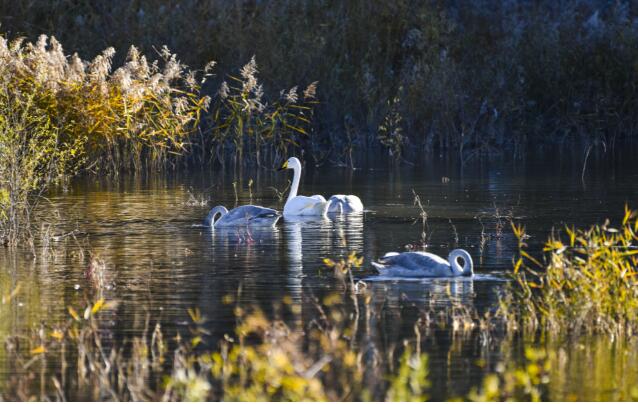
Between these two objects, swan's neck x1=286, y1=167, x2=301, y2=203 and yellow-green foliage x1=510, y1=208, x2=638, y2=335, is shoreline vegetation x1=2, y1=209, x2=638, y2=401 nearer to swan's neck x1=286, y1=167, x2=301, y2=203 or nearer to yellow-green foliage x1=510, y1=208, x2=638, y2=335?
yellow-green foliage x1=510, y1=208, x2=638, y2=335

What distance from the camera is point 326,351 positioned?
9.39 meters

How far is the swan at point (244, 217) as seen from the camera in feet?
60.4

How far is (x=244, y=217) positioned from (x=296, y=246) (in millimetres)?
2219

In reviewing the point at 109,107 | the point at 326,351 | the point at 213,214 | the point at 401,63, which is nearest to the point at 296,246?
the point at 213,214

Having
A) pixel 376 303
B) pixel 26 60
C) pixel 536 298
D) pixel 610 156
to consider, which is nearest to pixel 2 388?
pixel 376 303

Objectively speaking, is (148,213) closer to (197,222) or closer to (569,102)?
(197,222)

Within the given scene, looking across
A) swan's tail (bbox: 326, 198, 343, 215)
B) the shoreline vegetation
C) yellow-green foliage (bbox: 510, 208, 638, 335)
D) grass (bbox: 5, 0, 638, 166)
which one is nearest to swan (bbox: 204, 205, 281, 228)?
swan's tail (bbox: 326, 198, 343, 215)

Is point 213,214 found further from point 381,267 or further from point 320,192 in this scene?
point 320,192

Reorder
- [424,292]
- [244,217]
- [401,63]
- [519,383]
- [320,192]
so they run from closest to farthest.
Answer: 1. [519,383]
2. [424,292]
3. [244,217]
4. [320,192]
5. [401,63]

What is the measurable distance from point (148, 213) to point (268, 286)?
24.7ft

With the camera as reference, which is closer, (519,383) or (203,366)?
(203,366)

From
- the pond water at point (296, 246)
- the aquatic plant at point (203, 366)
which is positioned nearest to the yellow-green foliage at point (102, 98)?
the pond water at point (296, 246)

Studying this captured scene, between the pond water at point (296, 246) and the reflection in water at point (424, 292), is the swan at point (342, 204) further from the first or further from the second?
the reflection in water at point (424, 292)

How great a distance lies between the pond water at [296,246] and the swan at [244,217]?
0.77 ft
